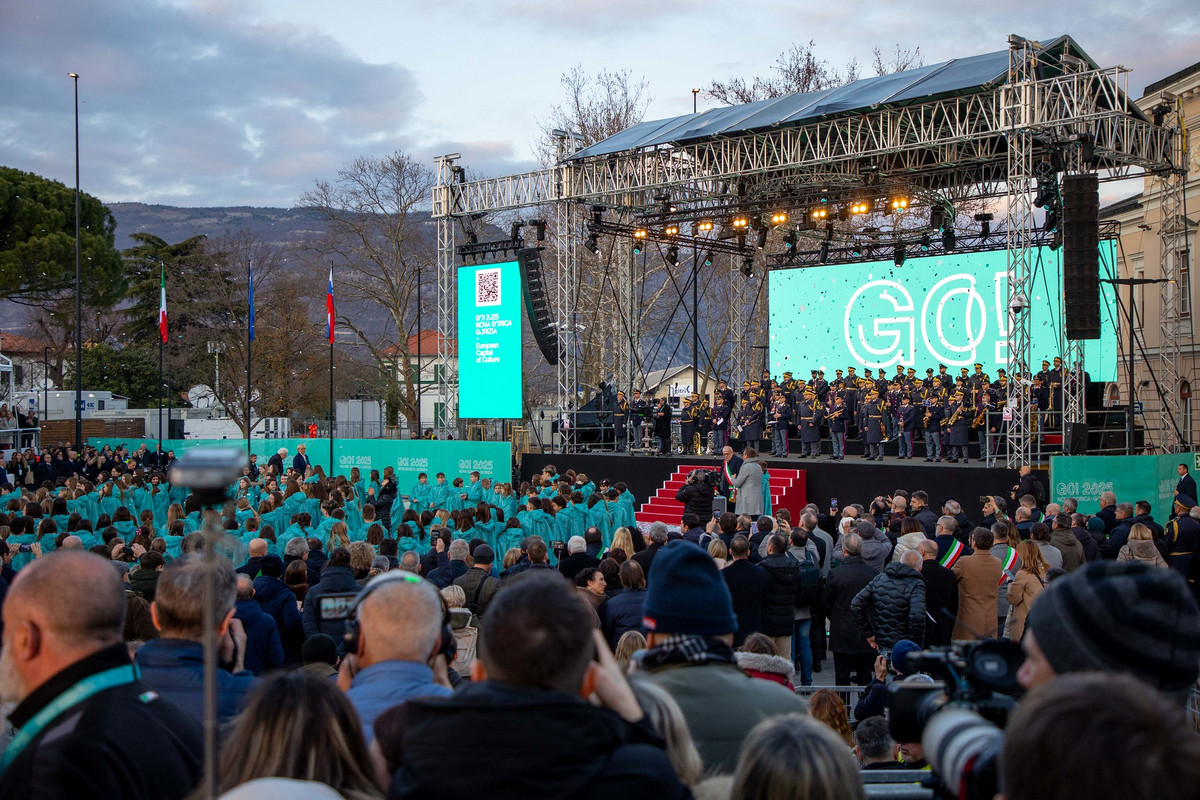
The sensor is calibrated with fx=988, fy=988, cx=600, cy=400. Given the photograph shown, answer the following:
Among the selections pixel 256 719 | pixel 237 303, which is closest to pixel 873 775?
pixel 256 719

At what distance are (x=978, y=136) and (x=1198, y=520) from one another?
8.30m

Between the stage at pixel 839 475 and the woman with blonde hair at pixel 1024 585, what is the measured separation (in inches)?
358

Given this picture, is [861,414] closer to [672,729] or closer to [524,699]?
[672,729]

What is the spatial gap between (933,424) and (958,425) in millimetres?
847

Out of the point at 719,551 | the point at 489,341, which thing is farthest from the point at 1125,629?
the point at 489,341

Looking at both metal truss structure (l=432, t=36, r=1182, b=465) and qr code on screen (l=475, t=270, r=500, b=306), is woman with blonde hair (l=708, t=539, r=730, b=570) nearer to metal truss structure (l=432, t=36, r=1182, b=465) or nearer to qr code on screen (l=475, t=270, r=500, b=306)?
metal truss structure (l=432, t=36, r=1182, b=465)

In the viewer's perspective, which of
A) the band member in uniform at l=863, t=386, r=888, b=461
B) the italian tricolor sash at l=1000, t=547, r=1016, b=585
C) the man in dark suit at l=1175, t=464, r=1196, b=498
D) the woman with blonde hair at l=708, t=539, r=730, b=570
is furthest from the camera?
the band member in uniform at l=863, t=386, r=888, b=461

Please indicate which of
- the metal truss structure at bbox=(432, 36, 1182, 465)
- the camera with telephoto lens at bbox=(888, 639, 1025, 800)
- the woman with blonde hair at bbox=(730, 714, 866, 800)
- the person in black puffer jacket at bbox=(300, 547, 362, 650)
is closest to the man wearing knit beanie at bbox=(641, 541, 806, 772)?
the camera with telephoto lens at bbox=(888, 639, 1025, 800)

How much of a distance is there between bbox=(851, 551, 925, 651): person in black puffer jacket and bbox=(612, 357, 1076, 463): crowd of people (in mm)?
10229

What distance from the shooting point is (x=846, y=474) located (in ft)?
60.7

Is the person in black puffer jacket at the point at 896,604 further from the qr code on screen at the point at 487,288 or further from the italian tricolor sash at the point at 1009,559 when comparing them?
the qr code on screen at the point at 487,288

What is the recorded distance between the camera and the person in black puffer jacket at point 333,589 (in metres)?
5.65

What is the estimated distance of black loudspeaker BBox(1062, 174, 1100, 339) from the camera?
14.3 metres

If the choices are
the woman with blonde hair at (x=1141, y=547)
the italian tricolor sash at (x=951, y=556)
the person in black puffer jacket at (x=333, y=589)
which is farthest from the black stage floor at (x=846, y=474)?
the person in black puffer jacket at (x=333, y=589)
